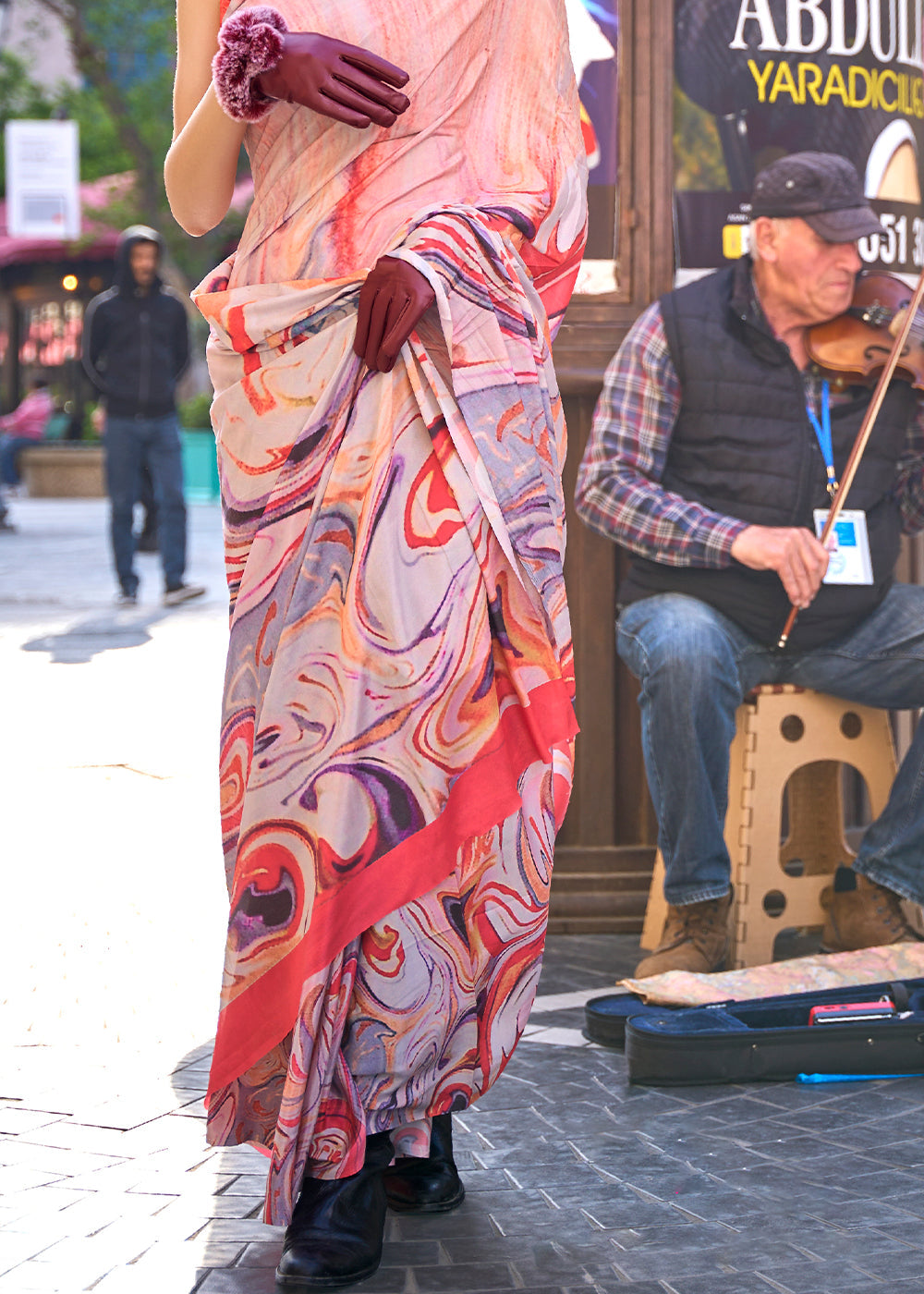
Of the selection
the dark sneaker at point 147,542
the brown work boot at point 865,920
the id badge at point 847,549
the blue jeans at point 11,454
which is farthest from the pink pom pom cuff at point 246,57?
the blue jeans at point 11,454

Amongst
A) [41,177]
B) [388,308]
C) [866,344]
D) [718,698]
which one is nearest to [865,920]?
[718,698]

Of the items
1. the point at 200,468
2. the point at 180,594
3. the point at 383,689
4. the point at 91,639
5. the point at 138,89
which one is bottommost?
the point at 91,639

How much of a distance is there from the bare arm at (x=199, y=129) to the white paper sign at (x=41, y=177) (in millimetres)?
16218

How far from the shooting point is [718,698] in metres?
3.51

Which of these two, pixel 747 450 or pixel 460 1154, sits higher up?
pixel 747 450

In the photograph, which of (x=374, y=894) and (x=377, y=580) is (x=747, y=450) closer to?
(x=377, y=580)

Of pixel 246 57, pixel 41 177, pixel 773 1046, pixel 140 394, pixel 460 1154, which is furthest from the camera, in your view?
pixel 41 177

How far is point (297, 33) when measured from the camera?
2.30 meters

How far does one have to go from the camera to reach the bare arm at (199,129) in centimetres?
242

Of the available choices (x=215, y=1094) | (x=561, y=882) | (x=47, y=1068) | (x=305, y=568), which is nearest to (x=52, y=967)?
(x=47, y=1068)

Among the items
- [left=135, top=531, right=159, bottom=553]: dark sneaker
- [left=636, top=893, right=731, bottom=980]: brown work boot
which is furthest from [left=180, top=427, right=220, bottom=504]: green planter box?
[left=636, top=893, right=731, bottom=980]: brown work boot

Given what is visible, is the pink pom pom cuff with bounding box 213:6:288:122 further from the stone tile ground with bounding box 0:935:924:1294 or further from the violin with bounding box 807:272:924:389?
the violin with bounding box 807:272:924:389

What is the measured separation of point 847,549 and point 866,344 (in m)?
0.44

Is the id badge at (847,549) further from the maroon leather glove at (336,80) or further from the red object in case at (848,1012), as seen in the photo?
the maroon leather glove at (336,80)
